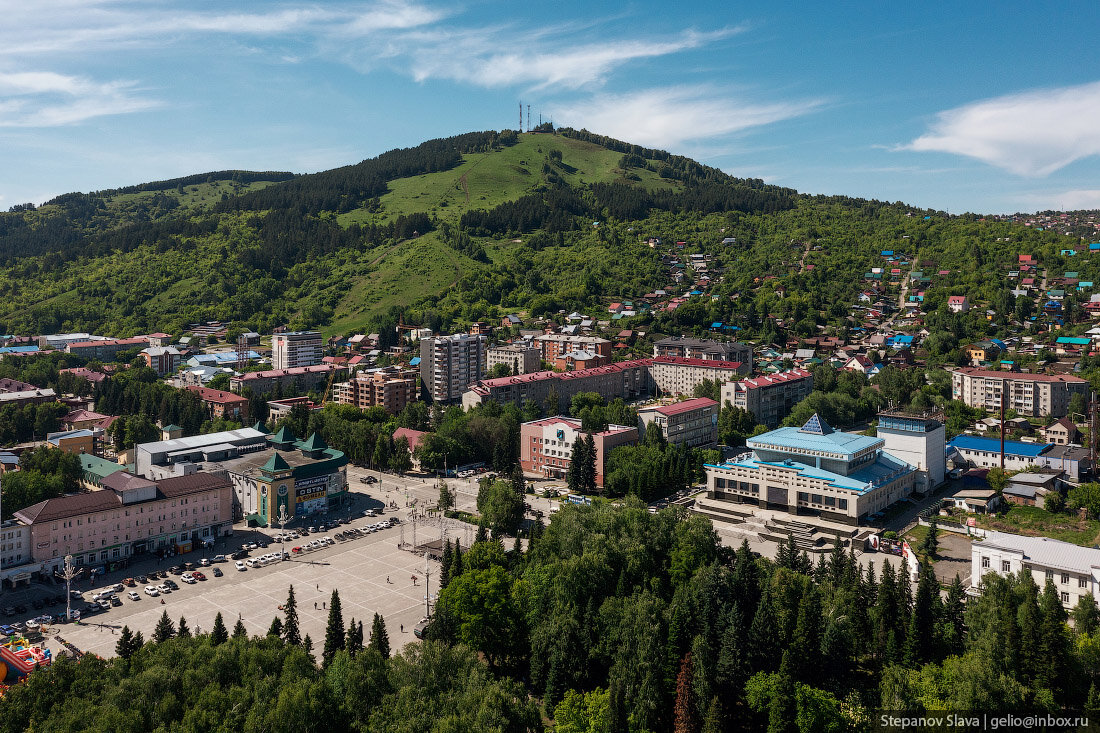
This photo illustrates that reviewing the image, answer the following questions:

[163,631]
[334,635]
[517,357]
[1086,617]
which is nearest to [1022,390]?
[1086,617]

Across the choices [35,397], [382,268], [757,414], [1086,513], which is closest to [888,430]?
[1086,513]

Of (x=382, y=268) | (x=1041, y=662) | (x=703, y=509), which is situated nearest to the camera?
(x=1041, y=662)

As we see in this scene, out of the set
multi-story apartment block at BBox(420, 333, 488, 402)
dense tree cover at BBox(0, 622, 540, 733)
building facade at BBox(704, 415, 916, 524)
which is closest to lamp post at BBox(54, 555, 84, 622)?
dense tree cover at BBox(0, 622, 540, 733)

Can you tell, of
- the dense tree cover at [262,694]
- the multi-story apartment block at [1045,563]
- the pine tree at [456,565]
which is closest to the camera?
the dense tree cover at [262,694]

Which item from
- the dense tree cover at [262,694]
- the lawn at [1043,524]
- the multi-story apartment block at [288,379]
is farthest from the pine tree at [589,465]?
the multi-story apartment block at [288,379]

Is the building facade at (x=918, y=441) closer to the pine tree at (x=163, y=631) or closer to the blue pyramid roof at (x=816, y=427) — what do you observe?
the blue pyramid roof at (x=816, y=427)

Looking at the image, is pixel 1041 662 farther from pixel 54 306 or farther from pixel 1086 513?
pixel 54 306

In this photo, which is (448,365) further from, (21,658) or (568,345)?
(21,658)

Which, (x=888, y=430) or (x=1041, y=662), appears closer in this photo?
(x=1041, y=662)
